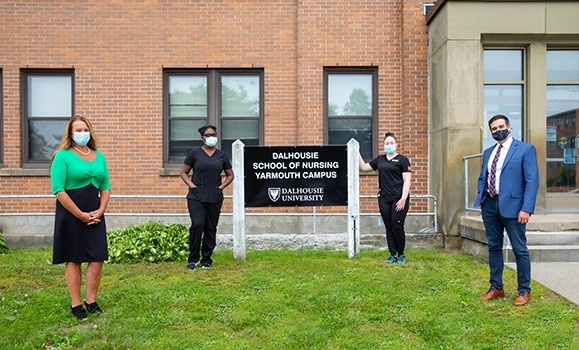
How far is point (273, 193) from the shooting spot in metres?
8.91

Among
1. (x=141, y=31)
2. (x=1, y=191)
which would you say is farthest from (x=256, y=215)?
(x=1, y=191)

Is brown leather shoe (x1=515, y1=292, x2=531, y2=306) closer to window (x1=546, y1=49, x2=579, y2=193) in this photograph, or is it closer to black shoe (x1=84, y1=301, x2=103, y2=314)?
black shoe (x1=84, y1=301, x2=103, y2=314)

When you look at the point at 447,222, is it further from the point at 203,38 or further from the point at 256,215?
the point at 203,38

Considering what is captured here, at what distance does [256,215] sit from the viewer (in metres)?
11.3

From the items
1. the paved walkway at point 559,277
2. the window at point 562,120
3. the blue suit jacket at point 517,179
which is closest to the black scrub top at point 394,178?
the paved walkway at point 559,277

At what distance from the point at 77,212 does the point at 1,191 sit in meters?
6.61

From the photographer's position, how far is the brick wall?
455 inches

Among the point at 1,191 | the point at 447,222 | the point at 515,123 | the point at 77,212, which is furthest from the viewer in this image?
the point at 1,191

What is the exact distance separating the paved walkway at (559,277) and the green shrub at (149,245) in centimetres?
474

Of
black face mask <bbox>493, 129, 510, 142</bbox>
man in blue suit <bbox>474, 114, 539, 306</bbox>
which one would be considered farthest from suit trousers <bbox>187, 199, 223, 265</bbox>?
black face mask <bbox>493, 129, 510, 142</bbox>

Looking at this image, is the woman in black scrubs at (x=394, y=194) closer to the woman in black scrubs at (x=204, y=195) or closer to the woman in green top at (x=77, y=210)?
the woman in black scrubs at (x=204, y=195)

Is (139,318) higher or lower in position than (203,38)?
lower

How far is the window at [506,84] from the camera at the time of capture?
1066 cm

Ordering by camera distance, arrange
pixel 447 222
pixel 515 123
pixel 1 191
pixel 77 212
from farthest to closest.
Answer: pixel 1 191
pixel 515 123
pixel 447 222
pixel 77 212
